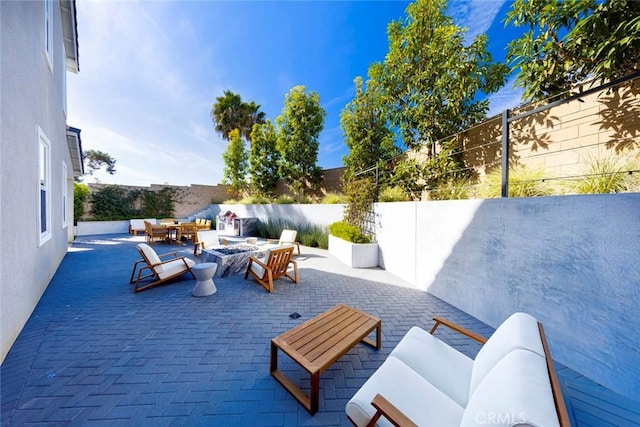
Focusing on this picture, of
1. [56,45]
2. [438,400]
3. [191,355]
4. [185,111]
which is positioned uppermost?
[185,111]

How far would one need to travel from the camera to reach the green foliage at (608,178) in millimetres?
2359

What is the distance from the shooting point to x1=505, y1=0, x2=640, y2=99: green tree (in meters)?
2.87

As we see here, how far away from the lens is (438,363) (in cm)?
195

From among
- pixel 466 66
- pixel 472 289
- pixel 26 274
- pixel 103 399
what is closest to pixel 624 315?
pixel 472 289

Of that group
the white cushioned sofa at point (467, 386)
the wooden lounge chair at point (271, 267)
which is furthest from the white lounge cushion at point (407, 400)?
the wooden lounge chair at point (271, 267)

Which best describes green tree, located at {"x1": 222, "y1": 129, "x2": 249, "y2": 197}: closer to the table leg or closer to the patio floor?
the patio floor

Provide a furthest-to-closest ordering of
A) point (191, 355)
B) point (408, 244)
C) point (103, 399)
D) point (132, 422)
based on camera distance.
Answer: point (408, 244) → point (191, 355) → point (103, 399) → point (132, 422)

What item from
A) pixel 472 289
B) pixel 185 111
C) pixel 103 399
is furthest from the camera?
pixel 185 111

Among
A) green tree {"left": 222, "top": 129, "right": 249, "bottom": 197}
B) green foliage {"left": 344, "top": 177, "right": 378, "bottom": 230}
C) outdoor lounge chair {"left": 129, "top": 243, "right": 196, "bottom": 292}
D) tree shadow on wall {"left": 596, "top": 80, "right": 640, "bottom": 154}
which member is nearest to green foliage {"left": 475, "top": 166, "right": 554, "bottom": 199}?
tree shadow on wall {"left": 596, "top": 80, "right": 640, "bottom": 154}

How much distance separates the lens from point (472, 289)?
3629 millimetres

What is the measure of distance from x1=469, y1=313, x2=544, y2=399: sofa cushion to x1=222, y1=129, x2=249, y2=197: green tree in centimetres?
1601

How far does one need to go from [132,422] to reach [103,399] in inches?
19.7

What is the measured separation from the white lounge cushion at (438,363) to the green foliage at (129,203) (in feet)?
56.1

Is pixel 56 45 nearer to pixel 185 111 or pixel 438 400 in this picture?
pixel 185 111
